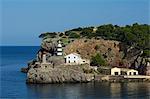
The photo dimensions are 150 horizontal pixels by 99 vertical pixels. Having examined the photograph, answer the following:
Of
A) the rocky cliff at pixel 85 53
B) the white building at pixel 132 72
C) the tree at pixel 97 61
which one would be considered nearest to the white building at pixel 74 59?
the rocky cliff at pixel 85 53

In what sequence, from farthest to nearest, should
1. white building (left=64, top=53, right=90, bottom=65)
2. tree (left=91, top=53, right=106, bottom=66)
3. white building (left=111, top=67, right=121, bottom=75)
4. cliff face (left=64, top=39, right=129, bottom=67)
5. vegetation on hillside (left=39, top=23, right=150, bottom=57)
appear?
vegetation on hillside (left=39, top=23, right=150, bottom=57), cliff face (left=64, top=39, right=129, bottom=67), tree (left=91, top=53, right=106, bottom=66), white building (left=64, top=53, right=90, bottom=65), white building (left=111, top=67, right=121, bottom=75)

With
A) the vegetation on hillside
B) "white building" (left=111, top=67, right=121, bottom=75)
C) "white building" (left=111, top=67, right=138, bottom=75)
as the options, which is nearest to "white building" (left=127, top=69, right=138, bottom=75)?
"white building" (left=111, top=67, right=138, bottom=75)

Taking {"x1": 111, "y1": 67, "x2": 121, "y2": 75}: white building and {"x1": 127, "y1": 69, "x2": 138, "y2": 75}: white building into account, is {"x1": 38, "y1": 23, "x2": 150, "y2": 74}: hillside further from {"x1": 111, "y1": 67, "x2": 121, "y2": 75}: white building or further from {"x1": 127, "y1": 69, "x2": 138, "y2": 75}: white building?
{"x1": 111, "y1": 67, "x2": 121, "y2": 75}: white building

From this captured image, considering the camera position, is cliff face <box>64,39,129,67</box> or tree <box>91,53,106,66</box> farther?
cliff face <box>64,39,129,67</box>

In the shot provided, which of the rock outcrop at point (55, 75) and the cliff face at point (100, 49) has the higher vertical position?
the cliff face at point (100, 49)

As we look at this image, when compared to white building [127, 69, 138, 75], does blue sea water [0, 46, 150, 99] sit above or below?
below

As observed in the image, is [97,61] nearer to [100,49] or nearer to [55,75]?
[100,49]

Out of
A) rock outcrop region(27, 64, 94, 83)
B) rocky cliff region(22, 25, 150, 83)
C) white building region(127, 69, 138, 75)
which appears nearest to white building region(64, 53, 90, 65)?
rocky cliff region(22, 25, 150, 83)

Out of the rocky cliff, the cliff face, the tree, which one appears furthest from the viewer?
the cliff face

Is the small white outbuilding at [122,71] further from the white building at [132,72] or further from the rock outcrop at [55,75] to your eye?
the rock outcrop at [55,75]

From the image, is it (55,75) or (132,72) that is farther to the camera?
(132,72)

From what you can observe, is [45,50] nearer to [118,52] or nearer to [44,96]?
[118,52]

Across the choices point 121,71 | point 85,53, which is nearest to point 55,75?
point 121,71

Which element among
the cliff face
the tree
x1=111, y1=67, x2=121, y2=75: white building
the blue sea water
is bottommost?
the blue sea water
